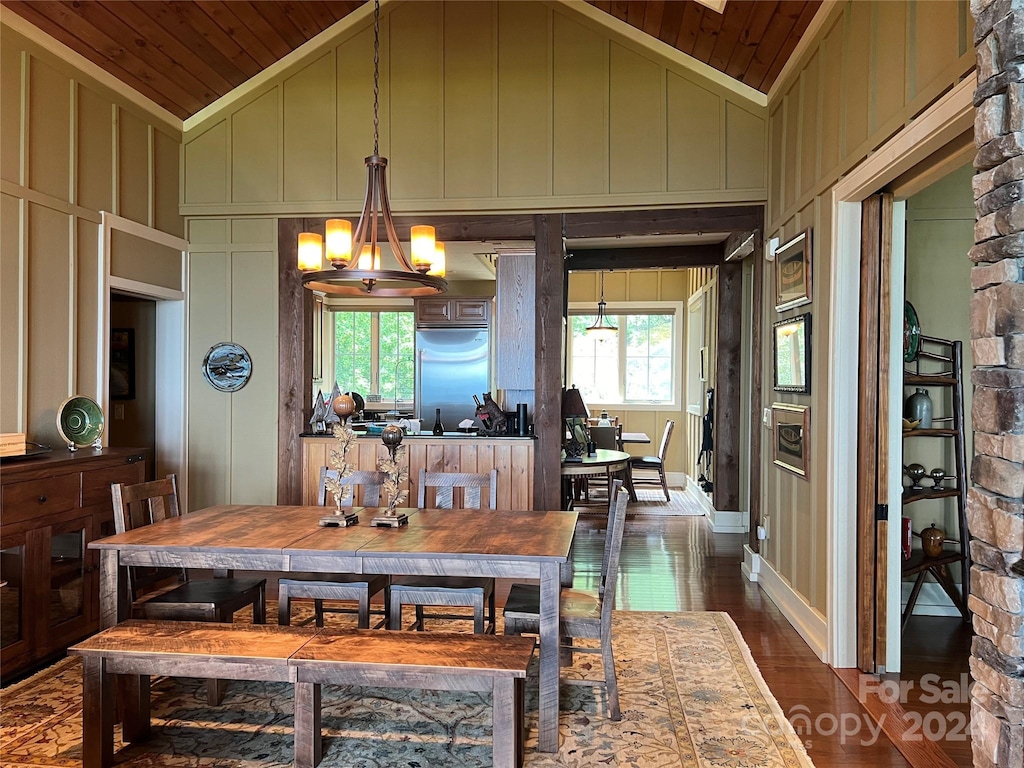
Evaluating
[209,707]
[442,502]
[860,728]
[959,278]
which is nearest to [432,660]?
[209,707]

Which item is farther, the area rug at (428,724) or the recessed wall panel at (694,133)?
the recessed wall panel at (694,133)

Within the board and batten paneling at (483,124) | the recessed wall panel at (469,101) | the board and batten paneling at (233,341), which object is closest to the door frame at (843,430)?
the board and batten paneling at (483,124)

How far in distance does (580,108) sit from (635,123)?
42 centimetres

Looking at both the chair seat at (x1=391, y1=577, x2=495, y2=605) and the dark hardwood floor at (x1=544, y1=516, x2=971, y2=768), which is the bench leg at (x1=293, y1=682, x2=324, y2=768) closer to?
the chair seat at (x1=391, y1=577, x2=495, y2=605)

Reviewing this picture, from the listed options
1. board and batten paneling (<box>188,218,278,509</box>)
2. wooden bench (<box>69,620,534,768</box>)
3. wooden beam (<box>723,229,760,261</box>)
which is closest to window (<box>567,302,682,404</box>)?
wooden beam (<box>723,229,760,261</box>)

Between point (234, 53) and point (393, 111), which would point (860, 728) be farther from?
point (234, 53)

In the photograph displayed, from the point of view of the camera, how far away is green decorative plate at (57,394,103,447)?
3869 mm

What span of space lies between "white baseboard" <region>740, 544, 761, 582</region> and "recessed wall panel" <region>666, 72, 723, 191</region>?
275 cm

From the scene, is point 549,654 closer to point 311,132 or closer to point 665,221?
point 665,221

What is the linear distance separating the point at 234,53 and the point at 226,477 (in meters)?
3.21

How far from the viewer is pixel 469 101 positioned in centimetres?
495

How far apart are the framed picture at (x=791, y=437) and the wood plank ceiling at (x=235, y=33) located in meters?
2.27

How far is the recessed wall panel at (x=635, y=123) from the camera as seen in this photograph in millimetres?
4785

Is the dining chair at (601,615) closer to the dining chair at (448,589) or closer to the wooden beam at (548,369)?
the dining chair at (448,589)
